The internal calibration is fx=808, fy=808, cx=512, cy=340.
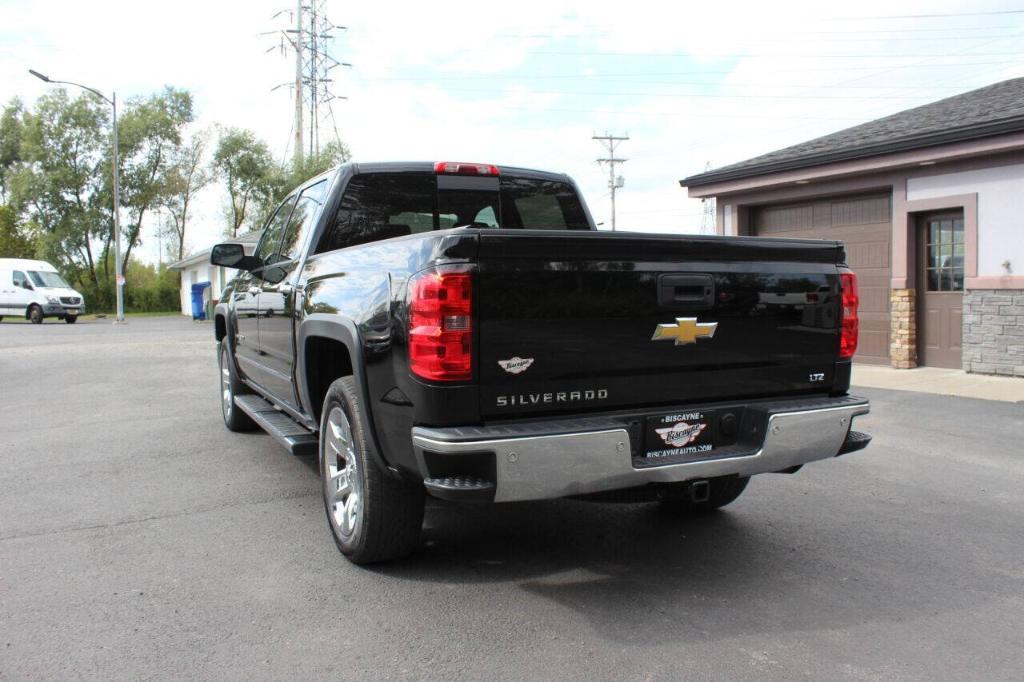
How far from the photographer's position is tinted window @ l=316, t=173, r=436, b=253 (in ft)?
16.0

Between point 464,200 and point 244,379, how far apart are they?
8.87ft

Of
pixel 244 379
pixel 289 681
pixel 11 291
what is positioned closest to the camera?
pixel 289 681

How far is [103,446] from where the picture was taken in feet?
22.7

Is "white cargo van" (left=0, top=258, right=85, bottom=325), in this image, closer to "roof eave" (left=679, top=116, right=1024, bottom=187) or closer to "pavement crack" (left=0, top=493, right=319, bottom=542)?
"roof eave" (left=679, top=116, right=1024, bottom=187)

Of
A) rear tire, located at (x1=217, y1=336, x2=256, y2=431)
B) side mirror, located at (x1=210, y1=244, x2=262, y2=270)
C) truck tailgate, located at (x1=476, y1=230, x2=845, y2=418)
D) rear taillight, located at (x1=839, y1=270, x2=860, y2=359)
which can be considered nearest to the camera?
truck tailgate, located at (x1=476, y1=230, x2=845, y2=418)

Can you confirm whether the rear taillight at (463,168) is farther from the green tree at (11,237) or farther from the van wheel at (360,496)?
the green tree at (11,237)

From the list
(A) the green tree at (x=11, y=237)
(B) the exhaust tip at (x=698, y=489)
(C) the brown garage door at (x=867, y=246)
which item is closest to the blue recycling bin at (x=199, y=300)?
(A) the green tree at (x=11, y=237)

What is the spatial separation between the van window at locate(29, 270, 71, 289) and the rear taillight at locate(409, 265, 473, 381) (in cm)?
3518

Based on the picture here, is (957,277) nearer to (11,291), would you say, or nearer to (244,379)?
(244,379)

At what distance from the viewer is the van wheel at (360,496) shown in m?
3.64

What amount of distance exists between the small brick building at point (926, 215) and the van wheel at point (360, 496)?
33.6 feet

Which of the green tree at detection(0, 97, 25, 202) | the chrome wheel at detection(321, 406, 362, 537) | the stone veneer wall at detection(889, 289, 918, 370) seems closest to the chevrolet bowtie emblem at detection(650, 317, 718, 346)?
the chrome wheel at detection(321, 406, 362, 537)

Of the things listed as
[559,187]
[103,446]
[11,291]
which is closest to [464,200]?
[559,187]

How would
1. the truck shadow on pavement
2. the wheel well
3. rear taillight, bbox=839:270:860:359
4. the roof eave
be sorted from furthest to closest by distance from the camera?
1. the roof eave
2. the wheel well
3. rear taillight, bbox=839:270:860:359
4. the truck shadow on pavement
